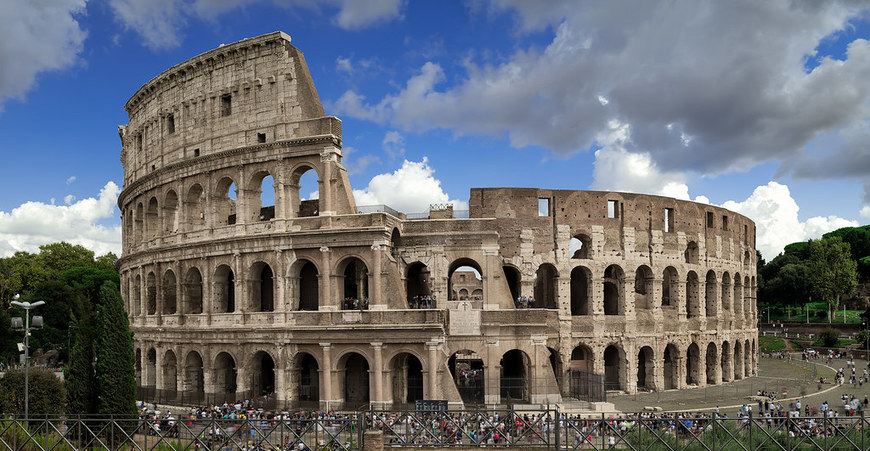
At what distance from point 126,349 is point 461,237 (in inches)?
616

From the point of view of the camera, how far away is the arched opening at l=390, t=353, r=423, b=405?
30.8 metres

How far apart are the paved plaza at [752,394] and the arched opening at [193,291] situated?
2272cm

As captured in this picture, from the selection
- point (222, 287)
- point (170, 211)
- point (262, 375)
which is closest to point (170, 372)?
point (262, 375)

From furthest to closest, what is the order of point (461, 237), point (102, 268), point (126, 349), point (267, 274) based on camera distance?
point (102, 268) < point (267, 274) < point (461, 237) < point (126, 349)

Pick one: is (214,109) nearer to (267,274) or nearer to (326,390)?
(267,274)

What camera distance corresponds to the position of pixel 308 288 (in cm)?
3444

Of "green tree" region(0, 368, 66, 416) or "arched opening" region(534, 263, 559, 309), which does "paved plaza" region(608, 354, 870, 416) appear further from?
"green tree" region(0, 368, 66, 416)

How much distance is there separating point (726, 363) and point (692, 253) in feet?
27.6

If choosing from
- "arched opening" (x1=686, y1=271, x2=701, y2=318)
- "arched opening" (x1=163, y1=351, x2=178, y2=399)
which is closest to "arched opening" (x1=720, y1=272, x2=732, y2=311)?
"arched opening" (x1=686, y1=271, x2=701, y2=318)

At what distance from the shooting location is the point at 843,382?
4506 cm

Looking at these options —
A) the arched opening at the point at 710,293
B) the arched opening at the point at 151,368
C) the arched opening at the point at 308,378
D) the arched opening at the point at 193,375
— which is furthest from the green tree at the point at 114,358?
the arched opening at the point at 710,293

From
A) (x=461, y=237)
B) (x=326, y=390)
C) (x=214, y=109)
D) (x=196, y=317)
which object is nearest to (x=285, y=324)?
(x=326, y=390)

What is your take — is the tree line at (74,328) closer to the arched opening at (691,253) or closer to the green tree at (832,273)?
the arched opening at (691,253)

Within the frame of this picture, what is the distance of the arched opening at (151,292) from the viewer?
38188mm
